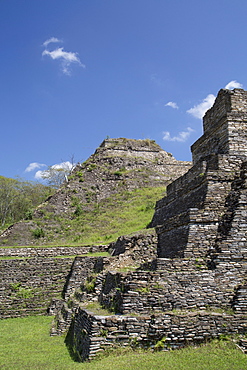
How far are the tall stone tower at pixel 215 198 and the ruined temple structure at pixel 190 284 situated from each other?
0.09ft

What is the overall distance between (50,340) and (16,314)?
5118 mm

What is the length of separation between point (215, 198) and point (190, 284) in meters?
3.35

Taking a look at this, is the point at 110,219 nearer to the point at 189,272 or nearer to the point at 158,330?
the point at 189,272

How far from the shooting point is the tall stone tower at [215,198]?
9.18 m

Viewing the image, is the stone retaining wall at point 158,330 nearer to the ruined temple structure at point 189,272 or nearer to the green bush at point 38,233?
the ruined temple structure at point 189,272

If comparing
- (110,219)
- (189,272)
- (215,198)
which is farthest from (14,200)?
(189,272)

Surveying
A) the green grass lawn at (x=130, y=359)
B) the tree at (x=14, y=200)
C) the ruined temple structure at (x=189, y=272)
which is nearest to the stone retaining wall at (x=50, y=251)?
the ruined temple structure at (x=189, y=272)

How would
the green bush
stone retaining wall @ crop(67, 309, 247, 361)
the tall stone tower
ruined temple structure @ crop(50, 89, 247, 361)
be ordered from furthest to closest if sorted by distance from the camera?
the green bush → the tall stone tower → ruined temple structure @ crop(50, 89, 247, 361) → stone retaining wall @ crop(67, 309, 247, 361)

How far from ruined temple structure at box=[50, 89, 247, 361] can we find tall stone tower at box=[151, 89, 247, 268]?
0.03 meters

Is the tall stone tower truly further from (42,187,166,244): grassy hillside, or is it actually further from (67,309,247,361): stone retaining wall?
(42,187,166,244): grassy hillside

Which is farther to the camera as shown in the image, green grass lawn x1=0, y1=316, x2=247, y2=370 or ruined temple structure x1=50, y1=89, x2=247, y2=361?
ruined temple structure x1=50, y1=89, x2=247, y2=361

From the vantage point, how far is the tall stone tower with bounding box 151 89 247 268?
918 cm

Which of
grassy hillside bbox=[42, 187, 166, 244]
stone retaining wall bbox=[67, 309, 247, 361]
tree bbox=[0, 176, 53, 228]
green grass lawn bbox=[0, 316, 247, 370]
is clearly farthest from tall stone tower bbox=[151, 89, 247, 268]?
tree bbox=[0, 176, 53, 228]

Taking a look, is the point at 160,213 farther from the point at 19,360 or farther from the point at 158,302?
the point at 19,360
